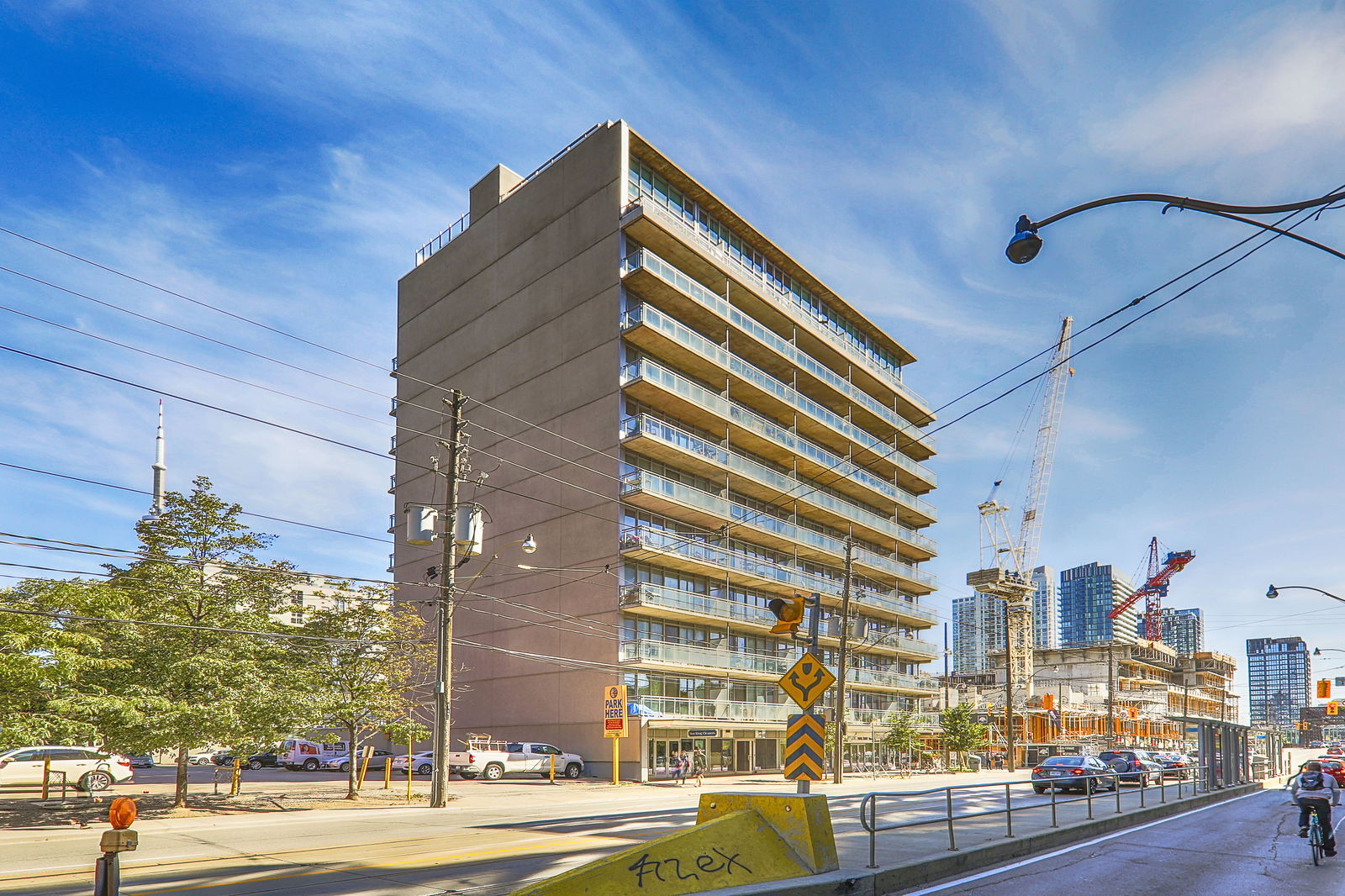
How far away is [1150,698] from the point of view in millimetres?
143625

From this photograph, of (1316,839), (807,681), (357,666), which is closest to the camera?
(807,681)

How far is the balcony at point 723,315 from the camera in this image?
49938 millimetres

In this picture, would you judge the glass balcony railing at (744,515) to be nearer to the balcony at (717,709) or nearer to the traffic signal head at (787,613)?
the balcony at (717,709)

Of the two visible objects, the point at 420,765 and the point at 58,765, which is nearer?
the point at 58,765

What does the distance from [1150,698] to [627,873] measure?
155144 millimetres

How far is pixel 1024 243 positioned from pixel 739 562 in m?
45.4

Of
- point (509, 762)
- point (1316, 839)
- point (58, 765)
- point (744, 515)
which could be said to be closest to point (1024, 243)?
point (1316, 839)

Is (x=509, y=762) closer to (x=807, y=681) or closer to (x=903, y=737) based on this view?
(x=903, y=737)

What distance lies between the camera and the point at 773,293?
199 ft

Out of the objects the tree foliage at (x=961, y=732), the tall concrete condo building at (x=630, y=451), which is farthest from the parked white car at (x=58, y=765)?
the tree foliage at (x=961, y=732)

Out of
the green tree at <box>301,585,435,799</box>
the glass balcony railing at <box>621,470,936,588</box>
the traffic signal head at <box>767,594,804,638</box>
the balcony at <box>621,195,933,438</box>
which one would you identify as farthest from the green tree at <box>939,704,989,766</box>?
the traffic signal head at <box>767,594,804,638</box>

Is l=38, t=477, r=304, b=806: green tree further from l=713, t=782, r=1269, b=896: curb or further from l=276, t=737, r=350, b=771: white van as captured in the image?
l=276, t=737, r=350, b=771: white van

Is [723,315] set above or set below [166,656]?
above

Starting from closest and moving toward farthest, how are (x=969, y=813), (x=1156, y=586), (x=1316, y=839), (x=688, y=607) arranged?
(x=1316, y=839) < (x=969, y=813) < (x=688, y=607) < (x=1156, y=586)
